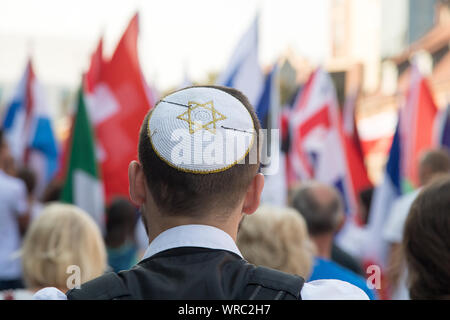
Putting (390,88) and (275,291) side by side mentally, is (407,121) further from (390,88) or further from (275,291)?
(390,88)

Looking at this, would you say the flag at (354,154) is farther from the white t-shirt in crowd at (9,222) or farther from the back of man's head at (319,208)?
the white t-shirt in crowd at (9,222)

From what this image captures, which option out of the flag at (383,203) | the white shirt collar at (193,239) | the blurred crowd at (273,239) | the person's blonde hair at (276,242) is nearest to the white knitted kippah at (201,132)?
the white shirt collar at (193,239)

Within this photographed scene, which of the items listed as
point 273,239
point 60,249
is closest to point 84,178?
point 60,249

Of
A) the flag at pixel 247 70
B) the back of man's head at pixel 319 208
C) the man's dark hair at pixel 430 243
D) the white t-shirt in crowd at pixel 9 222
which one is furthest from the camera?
the flag at pixel 247 70

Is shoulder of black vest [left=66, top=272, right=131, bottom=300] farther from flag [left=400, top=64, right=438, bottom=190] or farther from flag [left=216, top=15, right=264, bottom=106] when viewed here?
flag [left=400, top=64, right=438, bottom=190]

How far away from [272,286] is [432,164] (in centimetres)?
440

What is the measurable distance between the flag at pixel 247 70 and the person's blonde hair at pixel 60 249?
3855mm

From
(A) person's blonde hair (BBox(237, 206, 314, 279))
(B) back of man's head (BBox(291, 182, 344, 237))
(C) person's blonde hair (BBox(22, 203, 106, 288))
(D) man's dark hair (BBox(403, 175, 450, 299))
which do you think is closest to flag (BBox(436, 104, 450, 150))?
(B) back of man's head (BBox(291, 182, 344, 237))

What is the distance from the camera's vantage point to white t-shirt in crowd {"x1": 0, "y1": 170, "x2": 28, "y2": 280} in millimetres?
4945

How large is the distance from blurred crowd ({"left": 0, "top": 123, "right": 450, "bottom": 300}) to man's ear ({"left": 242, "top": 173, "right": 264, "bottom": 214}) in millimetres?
563

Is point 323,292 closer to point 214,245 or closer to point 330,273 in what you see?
point 214,245

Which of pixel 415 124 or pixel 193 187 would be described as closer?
pixel 193 187

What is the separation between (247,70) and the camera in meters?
7.04

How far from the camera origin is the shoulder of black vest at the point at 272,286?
1.30 m
